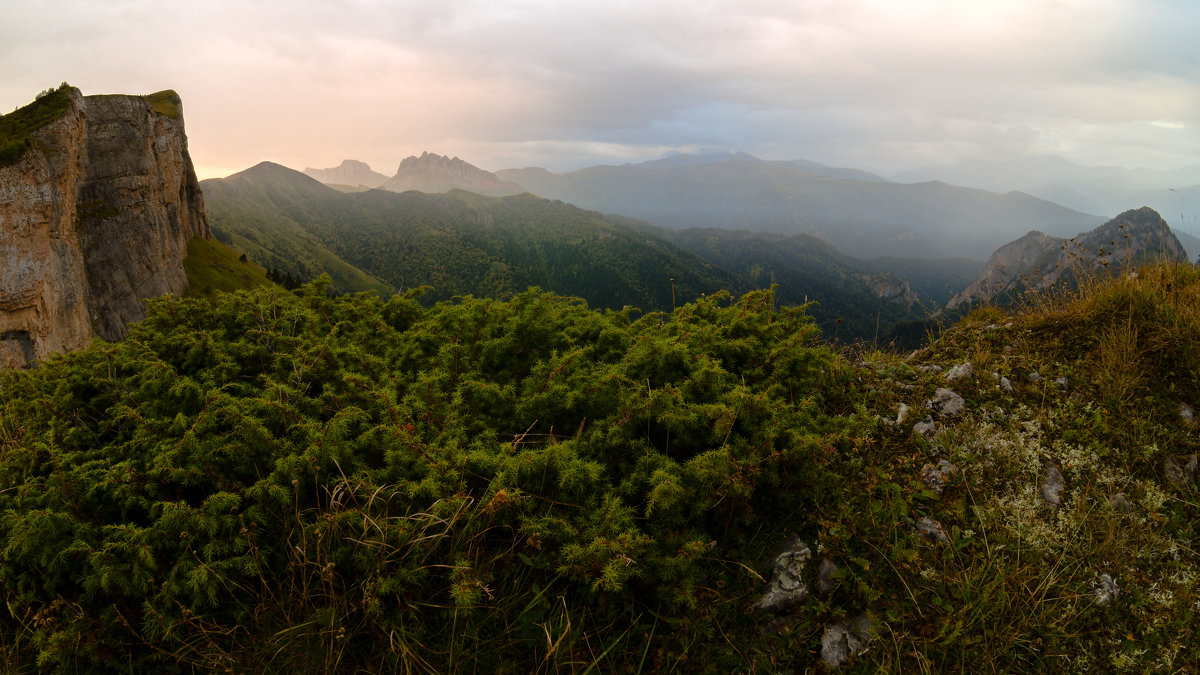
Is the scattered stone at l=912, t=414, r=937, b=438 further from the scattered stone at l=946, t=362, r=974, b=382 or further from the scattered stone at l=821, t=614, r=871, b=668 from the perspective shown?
the scattered stone at l=821, t=614, r=871, b=668

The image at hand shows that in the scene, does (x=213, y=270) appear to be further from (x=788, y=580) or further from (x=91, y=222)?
(x=788, y=580)

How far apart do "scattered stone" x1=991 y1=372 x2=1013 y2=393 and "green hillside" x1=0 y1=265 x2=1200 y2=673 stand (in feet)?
0.92

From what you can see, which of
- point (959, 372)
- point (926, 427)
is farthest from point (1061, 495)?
point (959, 372)

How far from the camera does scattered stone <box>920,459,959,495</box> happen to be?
3951mm

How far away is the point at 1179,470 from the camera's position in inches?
155

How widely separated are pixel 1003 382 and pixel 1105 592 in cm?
244

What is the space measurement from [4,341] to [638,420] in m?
56.2

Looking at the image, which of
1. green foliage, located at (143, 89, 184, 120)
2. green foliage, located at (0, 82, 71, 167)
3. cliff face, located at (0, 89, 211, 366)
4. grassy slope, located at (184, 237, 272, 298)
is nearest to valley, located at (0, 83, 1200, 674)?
cliff face, located at (0, 89, 211, 366)

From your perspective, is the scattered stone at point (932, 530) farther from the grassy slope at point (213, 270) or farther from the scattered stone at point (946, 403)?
the grassy slope at point (213, 270)

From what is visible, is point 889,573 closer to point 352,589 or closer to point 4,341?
point 352,589

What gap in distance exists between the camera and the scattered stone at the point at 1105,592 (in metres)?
3.04

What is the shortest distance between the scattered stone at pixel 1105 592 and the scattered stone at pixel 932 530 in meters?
0.79

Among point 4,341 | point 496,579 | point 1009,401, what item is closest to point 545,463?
point 496,579

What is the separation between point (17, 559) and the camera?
2719mm
